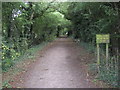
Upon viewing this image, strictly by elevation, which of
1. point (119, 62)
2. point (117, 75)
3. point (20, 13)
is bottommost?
point (117, 75)

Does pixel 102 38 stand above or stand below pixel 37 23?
below

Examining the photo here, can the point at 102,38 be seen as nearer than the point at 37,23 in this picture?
Yes

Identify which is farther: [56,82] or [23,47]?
[23,47]

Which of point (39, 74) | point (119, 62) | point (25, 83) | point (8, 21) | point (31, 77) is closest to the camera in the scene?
point (119, 62)

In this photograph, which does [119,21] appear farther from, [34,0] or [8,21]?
[34,0]

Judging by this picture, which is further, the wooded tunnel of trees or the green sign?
the wooded tunnel of trees

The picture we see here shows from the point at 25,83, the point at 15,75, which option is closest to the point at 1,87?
the point at 25,83

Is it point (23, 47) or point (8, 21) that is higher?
point (8, 21)

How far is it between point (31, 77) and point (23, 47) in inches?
228

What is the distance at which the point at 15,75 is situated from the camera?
23.4 ft

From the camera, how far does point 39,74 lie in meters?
7.55

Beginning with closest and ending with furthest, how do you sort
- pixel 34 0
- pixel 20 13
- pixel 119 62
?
Result: pixel 119 62
pixel 20 13
pixel 34 0

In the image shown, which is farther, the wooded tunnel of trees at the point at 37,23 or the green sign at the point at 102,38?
the wooded tunnel of trees at the point at 37,23

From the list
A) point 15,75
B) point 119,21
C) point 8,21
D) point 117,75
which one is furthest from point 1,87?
point 8,21
